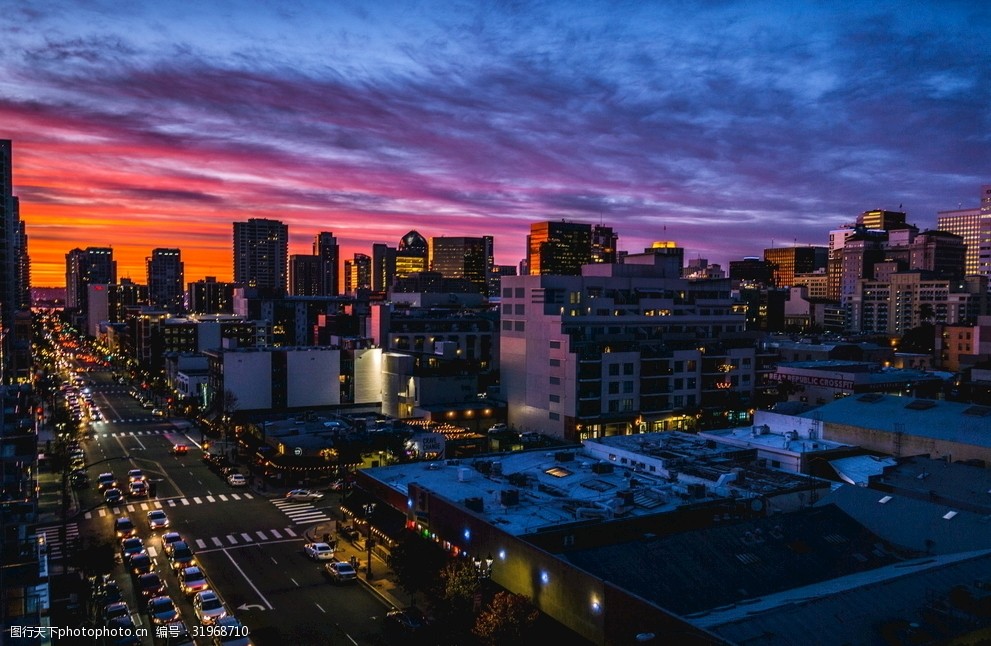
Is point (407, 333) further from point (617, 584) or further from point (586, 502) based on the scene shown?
point (617, 584)

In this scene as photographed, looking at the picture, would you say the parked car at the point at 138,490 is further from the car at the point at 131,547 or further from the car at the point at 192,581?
the car at the point at 192,581

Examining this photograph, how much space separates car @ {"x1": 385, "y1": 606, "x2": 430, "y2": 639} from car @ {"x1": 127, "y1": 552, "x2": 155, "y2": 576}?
17.7 metres

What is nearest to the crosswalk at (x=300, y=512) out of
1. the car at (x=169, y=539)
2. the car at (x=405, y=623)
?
the car at (x=169, y=539)

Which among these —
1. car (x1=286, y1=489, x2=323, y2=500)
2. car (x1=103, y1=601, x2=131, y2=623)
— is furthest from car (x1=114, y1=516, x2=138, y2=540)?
car (x1=103, y1=601, x2=131, y2=623)

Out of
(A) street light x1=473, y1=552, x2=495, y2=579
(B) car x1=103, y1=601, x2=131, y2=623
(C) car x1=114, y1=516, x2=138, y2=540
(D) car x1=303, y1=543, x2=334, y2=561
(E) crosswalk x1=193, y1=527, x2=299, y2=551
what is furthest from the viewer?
(C) car x1=114, y1=516, x2=138, y2=540

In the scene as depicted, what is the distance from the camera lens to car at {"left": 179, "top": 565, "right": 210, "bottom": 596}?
145ft

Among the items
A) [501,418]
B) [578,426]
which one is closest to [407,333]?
[501,418]

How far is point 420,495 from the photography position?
4697 cm

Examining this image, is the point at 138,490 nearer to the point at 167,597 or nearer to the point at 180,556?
the point at 180,556

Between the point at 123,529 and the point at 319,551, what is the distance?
16734 mm

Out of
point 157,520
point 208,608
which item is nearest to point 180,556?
point 208,608

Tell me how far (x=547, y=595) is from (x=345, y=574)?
16.9 metres

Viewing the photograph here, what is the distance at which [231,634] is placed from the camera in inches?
1483

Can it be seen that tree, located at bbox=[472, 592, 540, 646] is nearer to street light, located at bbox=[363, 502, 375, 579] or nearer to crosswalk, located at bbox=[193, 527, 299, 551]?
street light, located at bbox=[363, 502, 375, 579]
